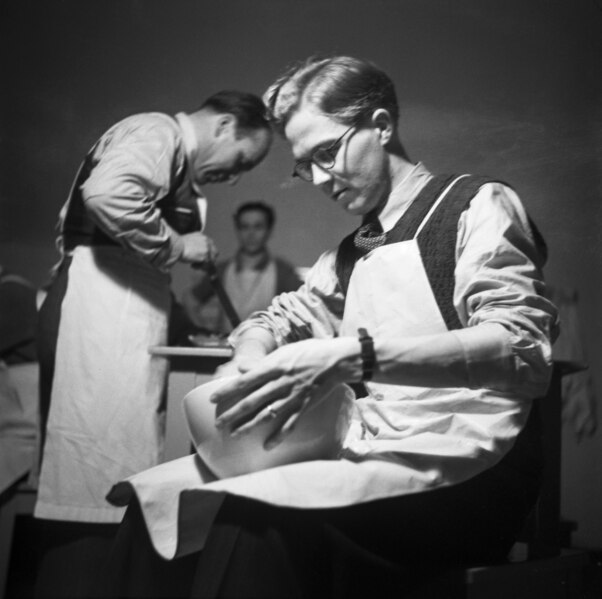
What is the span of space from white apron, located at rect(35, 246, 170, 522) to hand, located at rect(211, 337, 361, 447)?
1.81 ft

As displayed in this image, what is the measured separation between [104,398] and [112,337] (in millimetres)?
106

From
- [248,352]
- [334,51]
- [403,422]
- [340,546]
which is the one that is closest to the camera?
[340,546]

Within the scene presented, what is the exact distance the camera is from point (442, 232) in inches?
39.8

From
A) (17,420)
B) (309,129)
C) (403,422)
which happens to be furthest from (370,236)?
(17,420)

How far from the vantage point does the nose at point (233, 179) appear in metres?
1.50

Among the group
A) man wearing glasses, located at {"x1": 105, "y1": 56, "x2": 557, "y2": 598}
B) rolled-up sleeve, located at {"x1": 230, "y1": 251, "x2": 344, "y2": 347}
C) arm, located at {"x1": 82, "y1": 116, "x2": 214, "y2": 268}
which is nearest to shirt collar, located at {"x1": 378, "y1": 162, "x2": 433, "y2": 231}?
man wearing glasses, located at {"x1": 105, "y1": 56, "x2": 557, "y2": 598}

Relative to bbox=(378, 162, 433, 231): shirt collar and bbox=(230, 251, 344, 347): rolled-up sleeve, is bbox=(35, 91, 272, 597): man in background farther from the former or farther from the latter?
bbox=(378, 162, 433, 231): shirt collar

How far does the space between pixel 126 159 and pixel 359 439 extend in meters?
0.71

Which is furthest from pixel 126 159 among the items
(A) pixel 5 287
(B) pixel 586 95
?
(B) pixel 586 95

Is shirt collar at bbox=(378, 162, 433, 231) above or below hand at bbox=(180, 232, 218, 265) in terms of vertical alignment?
above

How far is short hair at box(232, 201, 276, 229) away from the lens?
A: 4.80 feet

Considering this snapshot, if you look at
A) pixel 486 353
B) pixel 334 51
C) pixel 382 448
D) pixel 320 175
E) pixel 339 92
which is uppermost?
pixel 334 51

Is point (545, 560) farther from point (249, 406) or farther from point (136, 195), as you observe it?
point (136, 195)

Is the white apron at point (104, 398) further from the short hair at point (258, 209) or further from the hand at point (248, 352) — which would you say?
the hand at point (248, 352)
